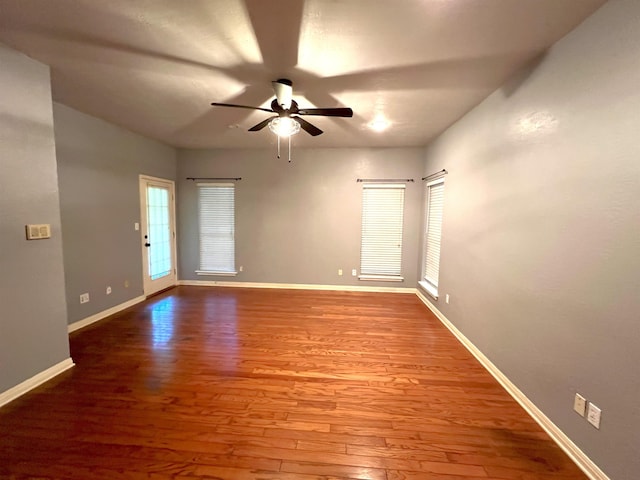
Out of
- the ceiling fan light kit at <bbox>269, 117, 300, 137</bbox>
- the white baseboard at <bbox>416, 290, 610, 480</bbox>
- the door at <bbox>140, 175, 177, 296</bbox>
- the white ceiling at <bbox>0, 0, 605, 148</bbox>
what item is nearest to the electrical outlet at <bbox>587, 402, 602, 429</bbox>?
the white baseboard at <bbox>416, 290, 610, 480</bbox>

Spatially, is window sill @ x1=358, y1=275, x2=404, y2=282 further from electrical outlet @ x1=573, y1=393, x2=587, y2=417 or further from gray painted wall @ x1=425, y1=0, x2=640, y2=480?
electrical outlet @ x1=573, y1=393, x2=587, y2=417

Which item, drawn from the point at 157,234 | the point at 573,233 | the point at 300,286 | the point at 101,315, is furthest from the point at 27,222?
the point at 573,233

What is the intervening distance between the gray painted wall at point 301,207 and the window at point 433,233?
30 cm

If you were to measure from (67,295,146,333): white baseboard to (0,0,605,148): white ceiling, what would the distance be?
2594mm

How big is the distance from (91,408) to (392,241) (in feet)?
14.6

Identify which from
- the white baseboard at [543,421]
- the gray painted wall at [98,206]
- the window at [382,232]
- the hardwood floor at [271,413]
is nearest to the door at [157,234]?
the gray painted wall at [98,206]

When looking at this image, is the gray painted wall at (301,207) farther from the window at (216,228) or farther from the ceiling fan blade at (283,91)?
the ceiling fan blade at (283,91)

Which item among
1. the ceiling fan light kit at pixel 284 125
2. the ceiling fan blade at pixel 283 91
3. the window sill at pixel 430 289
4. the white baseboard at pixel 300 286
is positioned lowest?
the white baseboard at pixel 300 286

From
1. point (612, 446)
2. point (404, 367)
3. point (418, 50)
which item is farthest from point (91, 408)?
point (418, 50)

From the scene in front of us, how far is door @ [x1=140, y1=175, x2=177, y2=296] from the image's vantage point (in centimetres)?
425

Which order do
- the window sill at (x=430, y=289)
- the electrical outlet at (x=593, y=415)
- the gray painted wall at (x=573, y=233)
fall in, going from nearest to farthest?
the gray painted wall at (x=573, y=233) → the electrical outlet at (x=593, y=415) → the window sill at (x=430, y=289)

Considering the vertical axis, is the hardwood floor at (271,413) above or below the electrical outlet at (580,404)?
below

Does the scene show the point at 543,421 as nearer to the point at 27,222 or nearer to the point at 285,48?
the point at 285,48

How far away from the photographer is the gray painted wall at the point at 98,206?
9.94 ft
